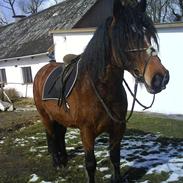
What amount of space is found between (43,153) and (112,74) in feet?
12.5

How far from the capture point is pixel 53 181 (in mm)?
6184

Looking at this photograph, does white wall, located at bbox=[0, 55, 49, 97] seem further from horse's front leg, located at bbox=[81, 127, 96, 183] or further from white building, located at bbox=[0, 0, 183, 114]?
horse's front leg, located at bbox=[81, 127, 96, 183]

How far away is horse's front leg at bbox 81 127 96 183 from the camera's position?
507 centimetres

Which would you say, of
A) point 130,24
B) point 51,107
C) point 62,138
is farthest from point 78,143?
point 130,24

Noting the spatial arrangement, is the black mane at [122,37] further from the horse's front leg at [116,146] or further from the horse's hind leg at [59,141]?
the horse's hind leg at [59,141]

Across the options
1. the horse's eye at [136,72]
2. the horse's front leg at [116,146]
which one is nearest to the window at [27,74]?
the horse's front leg at [116,146]

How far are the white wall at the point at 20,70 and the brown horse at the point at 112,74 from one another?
1661cm

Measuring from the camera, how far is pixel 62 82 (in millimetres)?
5734

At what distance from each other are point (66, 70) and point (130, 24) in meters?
1.88

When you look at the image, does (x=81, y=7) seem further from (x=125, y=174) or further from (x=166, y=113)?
(x=125, y=174)

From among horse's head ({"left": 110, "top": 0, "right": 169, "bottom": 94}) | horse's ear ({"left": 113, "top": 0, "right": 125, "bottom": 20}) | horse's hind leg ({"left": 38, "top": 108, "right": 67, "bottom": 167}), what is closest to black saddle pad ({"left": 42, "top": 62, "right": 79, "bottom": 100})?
horse's hind leg ({"left": 38, "top": 108, "right": 67, "bottom": 167})

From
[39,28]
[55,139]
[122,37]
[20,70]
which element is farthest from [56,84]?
[39,28]

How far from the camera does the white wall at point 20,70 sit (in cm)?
2245

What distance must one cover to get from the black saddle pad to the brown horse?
0.44ft
